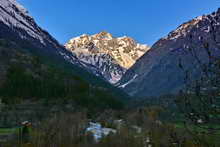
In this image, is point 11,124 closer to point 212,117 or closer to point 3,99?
point 3,99

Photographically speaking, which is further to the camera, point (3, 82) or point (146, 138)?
point (3, 82)

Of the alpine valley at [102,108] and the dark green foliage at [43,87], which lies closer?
the alpine valley at [102,108]

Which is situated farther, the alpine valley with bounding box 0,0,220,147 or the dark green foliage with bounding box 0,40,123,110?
the dark green foliage with bounding box 0,40,123,110

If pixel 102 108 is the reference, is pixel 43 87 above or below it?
above

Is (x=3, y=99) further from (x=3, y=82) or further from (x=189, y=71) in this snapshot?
(x=189, y=71)

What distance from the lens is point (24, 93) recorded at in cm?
9938

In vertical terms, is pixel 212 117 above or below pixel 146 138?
above

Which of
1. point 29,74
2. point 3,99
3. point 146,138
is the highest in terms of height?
point 29,74

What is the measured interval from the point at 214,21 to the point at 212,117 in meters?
1.26

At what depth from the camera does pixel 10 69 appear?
358 feet

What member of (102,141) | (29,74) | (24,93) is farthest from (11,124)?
(29,74)

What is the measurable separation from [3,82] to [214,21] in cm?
10227

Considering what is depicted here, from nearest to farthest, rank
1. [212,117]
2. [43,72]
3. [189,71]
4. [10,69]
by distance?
1. [212,117]
2. [189,71]
3. [10,69]
4. [43,72]

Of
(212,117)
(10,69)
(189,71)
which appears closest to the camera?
(212,117)
